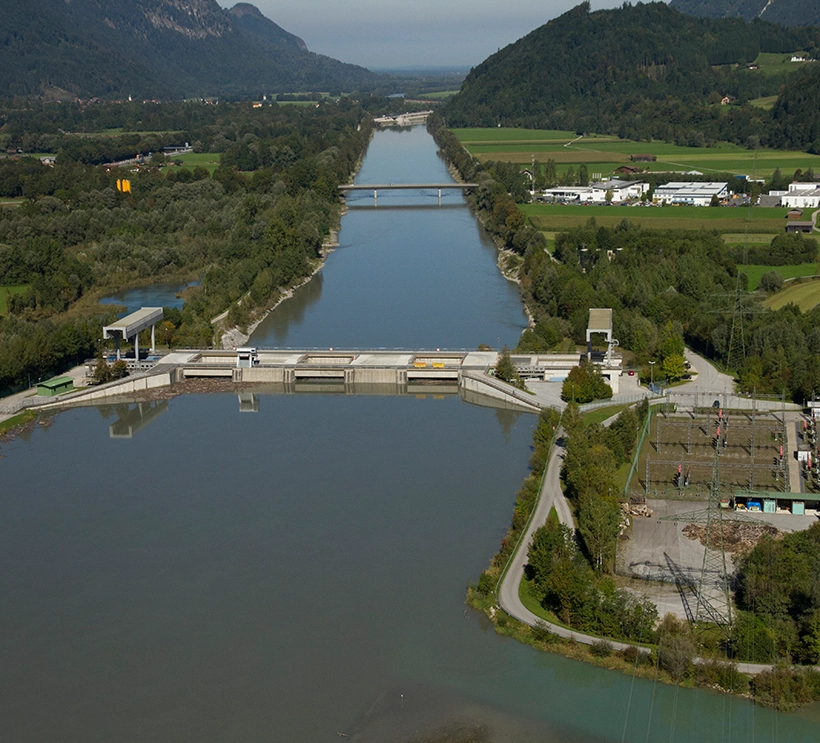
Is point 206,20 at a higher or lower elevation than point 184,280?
higher

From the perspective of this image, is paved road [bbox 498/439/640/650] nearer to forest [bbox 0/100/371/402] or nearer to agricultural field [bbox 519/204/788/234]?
forest [bbox 0/100/371/402]

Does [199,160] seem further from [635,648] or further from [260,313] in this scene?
[635,648]

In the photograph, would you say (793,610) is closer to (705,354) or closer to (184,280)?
(705,354)

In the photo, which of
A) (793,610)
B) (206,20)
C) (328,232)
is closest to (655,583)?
(793,610)

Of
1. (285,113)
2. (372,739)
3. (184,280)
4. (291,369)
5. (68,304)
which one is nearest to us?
(372,739)

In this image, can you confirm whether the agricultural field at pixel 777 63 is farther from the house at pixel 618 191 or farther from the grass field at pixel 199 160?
the grass field at pixel 199 160

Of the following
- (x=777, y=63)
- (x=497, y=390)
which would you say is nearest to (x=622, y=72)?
(x=777, y=63)

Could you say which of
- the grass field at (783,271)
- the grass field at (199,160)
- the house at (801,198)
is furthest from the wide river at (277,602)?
the grass field at (199,160)

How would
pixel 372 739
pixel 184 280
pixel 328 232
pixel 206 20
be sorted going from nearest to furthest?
pixel 372 739, pixel 184 280, pixel 328 232, pixel 206 20
